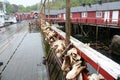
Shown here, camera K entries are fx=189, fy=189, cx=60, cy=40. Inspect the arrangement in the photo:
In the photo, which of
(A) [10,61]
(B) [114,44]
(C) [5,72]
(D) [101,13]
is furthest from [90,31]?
(C) [5,72]

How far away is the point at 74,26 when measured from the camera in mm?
33125

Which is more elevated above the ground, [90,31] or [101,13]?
[101,13]

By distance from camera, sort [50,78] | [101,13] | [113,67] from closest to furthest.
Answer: [113,67]
[50,78]
[101,13]

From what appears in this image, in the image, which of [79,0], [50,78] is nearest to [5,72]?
[50,78]

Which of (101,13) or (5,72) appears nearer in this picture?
(5,72)

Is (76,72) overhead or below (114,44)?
overhead

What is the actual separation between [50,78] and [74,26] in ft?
88.7

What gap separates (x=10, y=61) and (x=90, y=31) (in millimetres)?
19831

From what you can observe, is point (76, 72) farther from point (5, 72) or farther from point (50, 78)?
point (5, 72)

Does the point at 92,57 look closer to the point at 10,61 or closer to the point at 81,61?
the point at 81,61

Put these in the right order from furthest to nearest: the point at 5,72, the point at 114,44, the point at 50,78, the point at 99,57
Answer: the point at 114,44, the point at 5,72, the point at 50,78, the point at 99,57

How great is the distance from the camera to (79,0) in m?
74.2

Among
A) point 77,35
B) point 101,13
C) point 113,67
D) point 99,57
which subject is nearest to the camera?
point 113,67

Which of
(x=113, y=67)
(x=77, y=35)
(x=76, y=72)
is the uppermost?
(x=113, y=67)
